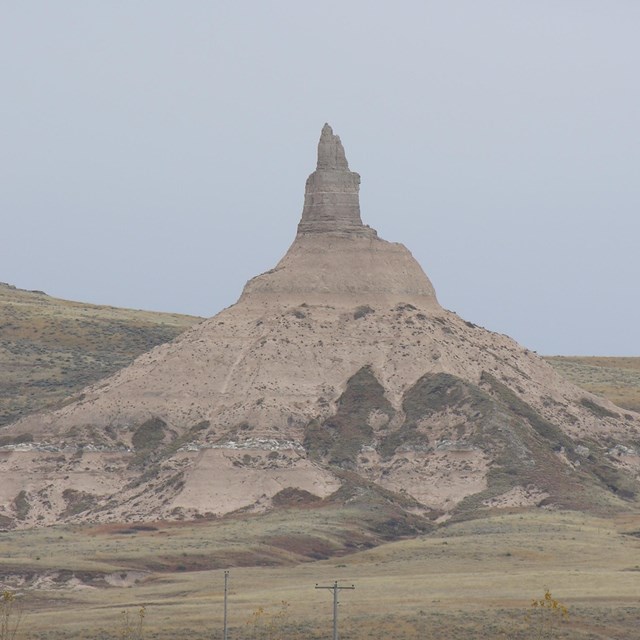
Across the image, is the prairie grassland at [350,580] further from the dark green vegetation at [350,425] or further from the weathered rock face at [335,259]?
the weathered rock face at [335,259]

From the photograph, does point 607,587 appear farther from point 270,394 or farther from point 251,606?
point 270,394

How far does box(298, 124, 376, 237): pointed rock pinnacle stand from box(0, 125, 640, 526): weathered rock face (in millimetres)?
151

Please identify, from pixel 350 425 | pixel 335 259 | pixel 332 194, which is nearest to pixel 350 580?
pixel 350 425

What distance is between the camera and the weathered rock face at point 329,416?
14588 cm

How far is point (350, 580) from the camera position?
118m

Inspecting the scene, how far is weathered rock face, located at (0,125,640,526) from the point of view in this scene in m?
146

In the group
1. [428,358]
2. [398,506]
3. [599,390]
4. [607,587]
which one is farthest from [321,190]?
[607,587]

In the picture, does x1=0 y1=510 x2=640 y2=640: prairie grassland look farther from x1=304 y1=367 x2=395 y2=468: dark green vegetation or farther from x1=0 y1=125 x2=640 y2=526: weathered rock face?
x1=304 y1=367 x2=395 y2=468: dark green vegetation

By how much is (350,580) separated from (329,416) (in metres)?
35.4

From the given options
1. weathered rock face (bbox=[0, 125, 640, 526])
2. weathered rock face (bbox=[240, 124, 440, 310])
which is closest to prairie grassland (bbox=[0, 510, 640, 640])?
weathered rock face (bbox=[0, 125, 640, 526])

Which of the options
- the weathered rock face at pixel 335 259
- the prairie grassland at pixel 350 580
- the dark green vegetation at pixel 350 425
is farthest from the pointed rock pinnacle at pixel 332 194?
the prairie grassland at pixel 350 580

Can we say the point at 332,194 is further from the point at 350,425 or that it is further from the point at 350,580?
the point at 350,580

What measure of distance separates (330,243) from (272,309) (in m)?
6.70

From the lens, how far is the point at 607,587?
110 metres
